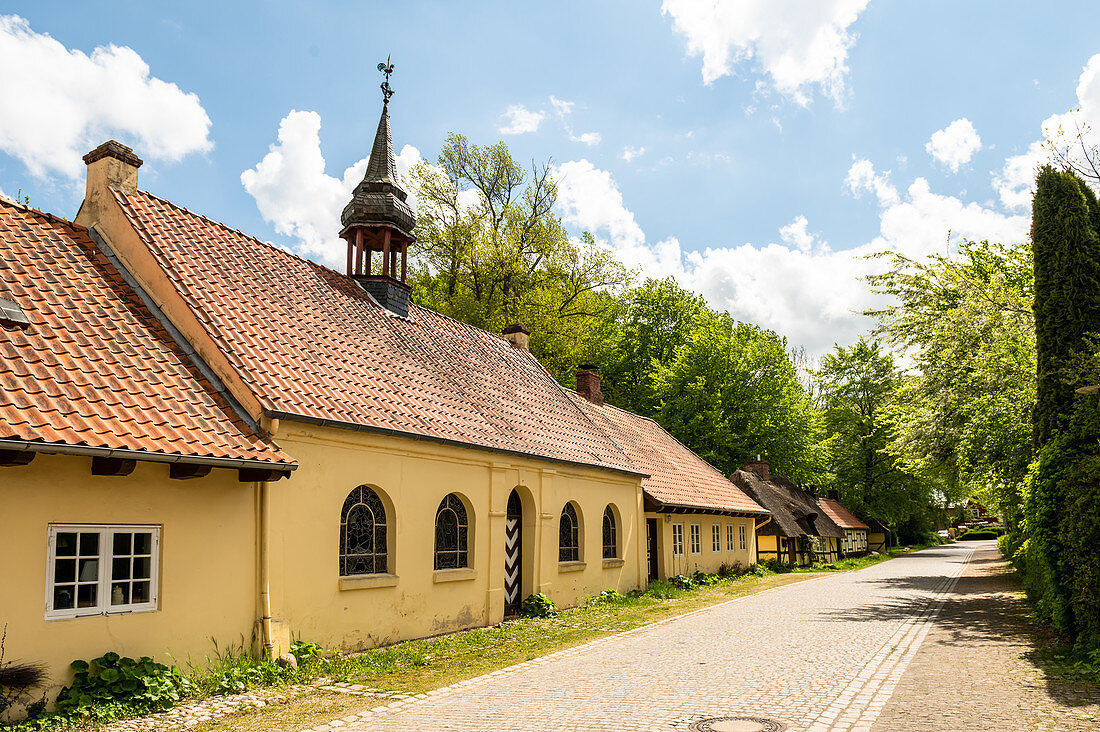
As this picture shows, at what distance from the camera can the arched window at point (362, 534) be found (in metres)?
11.3

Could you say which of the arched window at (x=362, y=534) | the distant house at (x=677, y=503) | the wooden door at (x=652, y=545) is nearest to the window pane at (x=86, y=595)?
the arched window at (x=362, y=534)

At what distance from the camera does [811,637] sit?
12.4 m

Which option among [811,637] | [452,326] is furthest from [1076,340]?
[452,326]

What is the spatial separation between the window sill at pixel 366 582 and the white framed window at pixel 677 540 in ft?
44.1

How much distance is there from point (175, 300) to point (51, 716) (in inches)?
220

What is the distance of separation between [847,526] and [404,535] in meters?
45.7

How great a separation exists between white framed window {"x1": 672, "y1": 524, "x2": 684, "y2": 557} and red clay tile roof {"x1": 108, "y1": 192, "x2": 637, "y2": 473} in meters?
5.70

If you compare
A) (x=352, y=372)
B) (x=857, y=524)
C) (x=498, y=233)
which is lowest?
(x=857, y=524)

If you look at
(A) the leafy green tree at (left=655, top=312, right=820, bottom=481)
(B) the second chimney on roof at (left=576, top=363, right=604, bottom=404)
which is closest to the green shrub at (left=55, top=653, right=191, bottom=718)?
(B) the second chimney on roof at (left=576, top=363, right=604, bottom=404)

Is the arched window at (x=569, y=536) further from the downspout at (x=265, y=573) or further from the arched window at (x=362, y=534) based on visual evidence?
the downspout at (x=265, y=573)

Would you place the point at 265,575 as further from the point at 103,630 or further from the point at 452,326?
the point at 452,326

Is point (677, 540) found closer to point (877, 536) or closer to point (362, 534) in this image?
point (362, 534)

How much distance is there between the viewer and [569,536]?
17453 mm

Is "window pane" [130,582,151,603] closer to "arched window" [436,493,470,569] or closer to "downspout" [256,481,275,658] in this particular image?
"downspout" [256,481,275,658]
